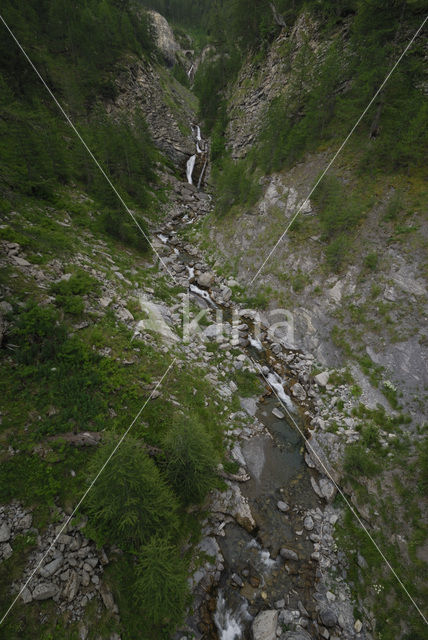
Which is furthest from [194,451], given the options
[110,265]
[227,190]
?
[227,190]

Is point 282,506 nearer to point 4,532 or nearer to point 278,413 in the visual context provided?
point 278,413

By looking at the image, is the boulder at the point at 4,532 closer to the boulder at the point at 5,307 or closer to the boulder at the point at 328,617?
the boulder at the point at 5,307

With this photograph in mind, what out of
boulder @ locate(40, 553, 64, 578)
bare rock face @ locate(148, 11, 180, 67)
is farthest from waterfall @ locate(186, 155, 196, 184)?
bare rock face @ locate(148, 11, 180, 67)

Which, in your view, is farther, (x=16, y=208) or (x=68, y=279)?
(x=16, y=208)

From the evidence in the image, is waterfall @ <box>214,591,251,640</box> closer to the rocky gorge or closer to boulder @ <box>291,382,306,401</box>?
the rocky gorge

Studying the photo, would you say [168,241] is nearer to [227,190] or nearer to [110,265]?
[227,190]

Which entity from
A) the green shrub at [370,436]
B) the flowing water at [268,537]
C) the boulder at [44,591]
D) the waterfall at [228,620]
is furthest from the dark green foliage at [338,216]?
the boulder at [44,591]

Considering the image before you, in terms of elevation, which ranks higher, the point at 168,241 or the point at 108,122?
the point at 108,122
